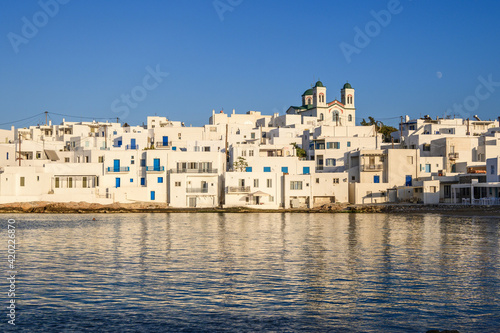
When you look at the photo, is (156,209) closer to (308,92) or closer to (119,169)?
(119,169)

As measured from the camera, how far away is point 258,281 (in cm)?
2369

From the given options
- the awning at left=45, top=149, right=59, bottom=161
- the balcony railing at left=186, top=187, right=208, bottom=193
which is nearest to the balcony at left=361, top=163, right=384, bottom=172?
the balcony railing at left=186, top=187, right=208, bottom=193

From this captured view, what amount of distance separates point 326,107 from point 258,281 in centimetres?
10663

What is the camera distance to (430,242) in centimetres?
3838

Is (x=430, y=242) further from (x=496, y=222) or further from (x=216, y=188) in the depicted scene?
(x=216, y=188)

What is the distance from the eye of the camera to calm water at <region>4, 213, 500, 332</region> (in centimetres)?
1750

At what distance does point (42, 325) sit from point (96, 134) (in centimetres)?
8957

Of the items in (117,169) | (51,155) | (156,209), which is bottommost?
(156,209)

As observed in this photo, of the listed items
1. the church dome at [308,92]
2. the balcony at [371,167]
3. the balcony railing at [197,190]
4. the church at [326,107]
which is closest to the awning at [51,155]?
the balcony railing at [197,190]

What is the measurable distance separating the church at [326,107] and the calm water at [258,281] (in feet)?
272

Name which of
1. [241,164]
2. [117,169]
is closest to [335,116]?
[241,164]

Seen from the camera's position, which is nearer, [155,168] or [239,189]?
[239,189]

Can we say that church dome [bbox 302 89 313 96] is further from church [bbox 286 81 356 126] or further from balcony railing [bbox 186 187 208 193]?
balcony railing [bbox 186 187 208 193]

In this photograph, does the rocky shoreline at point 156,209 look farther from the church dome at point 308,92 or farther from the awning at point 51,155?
the church dome at point 308,92
